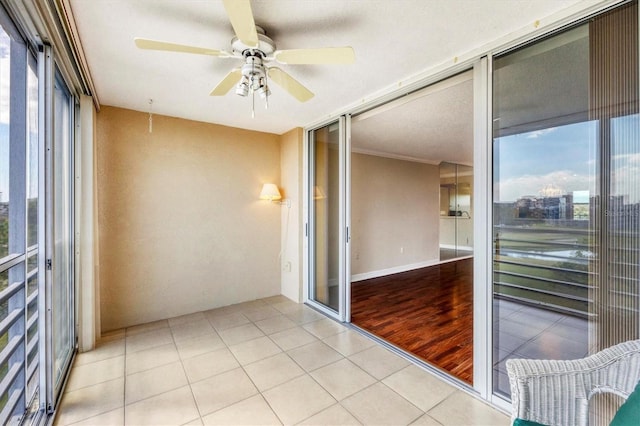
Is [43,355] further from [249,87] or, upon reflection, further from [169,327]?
[249,87]

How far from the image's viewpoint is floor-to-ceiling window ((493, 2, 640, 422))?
1.45m

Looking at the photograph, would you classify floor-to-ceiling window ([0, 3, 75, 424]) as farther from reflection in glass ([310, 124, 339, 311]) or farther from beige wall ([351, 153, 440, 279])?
beige wall ([351, 153, 440, 279])

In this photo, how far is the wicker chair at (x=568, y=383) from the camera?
45.4 inches

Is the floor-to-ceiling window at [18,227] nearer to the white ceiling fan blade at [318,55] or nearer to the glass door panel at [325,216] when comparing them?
the white ceiling fan blade at [318,55]

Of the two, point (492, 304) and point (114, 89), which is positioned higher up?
point (114, 89)

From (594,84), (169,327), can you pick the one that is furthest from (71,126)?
(594,84)

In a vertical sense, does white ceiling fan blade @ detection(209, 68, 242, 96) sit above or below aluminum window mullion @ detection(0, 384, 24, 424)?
above

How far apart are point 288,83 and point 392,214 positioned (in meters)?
4.32

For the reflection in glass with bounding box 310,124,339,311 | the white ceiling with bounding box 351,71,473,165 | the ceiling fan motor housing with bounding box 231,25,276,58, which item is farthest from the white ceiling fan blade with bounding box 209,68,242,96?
the reflection in glass with bounding box 310,124,339,311

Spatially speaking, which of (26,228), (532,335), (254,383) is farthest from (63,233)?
(532,335)

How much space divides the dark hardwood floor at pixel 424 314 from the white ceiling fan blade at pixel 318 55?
2.47 m

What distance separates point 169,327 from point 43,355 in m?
1.59

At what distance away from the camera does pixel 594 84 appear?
154cm

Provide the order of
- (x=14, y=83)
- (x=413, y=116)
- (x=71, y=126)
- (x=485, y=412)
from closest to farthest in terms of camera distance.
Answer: (x=14, y=83), (x=485, y=412), (x=71, y=126), (x=413, y=116)
